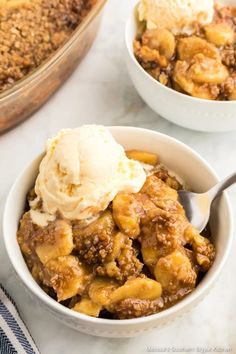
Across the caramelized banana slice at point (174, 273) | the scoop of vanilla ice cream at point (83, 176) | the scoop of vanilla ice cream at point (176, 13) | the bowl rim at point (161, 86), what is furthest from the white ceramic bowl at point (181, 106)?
the caramelized banana slice at point (174, 273)

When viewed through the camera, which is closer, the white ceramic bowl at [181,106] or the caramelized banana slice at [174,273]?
the caramelized banana slice at [174,273]

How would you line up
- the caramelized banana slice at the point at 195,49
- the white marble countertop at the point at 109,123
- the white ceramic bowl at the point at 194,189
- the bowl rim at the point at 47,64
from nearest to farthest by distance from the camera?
the white ceramic bowl at the point at 194,189 < the white marble countertop at the point at 109,123 < the bowl rim at the point at 47,64 < the caramelized banana slice at the point at 195,49

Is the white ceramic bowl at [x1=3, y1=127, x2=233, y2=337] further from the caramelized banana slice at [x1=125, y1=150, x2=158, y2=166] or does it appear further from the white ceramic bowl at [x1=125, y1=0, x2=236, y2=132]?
the white ceramic bowl at [x1=125, y1=0, x2=236, y2=132]

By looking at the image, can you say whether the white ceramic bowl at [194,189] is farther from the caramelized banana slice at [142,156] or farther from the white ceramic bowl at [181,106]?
the white ceramic bowl at [181,106]

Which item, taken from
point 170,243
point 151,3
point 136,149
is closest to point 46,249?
point 170,243

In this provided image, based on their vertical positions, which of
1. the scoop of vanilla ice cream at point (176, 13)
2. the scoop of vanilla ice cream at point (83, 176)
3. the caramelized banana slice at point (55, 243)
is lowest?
the caramelized banana slice at point (55, 243)

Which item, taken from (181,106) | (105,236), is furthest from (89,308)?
(181,106)

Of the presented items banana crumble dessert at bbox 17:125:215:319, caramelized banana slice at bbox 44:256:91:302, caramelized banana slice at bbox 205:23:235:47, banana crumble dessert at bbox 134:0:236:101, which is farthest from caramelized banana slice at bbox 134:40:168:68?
caramelized banana slice at bbox 44:256:91:302
